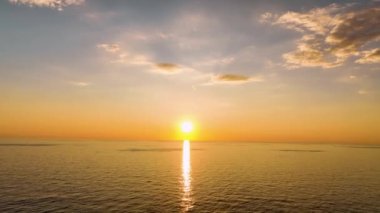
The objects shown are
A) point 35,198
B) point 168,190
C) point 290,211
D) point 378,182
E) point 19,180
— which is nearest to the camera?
point 290,211

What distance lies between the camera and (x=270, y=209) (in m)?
52.5

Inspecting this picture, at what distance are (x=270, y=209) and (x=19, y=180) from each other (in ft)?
215

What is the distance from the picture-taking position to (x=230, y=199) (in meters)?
60.4

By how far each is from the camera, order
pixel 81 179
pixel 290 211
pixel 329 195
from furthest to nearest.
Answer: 1. pixel 81 179
2. pixel 329 195
3. pixel 290 211

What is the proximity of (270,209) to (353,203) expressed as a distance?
20.0m

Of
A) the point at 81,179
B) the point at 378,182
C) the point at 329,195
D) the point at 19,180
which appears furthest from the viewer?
the point at 378,182

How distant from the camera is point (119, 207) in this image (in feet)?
172

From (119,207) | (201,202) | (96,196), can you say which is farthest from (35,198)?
(201,202)

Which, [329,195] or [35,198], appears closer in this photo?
[35,198]

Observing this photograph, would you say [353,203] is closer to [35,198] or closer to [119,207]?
[119,207]

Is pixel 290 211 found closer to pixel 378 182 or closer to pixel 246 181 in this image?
pixel 246 181

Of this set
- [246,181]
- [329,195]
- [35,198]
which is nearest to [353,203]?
[329,195]

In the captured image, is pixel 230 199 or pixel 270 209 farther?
pixel 230 199

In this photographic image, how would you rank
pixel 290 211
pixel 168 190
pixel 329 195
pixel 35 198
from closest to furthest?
pixel 290 211, pixel 35 198, pixel 329 195, pixel 168 190
